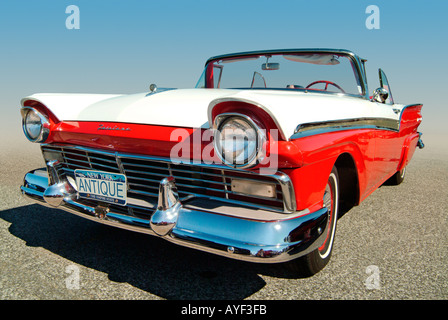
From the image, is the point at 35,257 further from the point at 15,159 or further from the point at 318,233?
the point at 15,159

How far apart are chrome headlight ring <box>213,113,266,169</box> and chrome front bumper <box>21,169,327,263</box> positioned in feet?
0.90

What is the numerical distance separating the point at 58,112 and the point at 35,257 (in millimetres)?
954

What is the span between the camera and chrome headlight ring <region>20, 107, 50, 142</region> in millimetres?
2451

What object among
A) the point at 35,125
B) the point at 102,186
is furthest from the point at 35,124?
the point at 102,186

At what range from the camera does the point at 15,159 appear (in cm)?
723

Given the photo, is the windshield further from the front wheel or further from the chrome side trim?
the front wheel

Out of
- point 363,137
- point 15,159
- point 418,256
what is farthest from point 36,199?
point 15,159

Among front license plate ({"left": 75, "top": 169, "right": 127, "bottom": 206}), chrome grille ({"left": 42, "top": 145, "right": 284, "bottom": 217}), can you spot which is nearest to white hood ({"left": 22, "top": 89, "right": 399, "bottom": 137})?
chrome grille ({"left": 42, "top": 145, "right": 284, "bottom": 217})

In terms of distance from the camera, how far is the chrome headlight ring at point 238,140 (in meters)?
1.58

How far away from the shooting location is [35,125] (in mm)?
2496

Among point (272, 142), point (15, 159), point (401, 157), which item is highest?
point (272, 142)

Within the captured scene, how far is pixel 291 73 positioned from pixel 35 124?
210 centimetres

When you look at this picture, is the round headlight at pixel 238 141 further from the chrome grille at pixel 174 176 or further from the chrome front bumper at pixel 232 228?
the chrome front bumper at pixel 232 228

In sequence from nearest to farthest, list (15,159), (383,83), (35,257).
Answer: (35,257), (383,83), (15,159)
